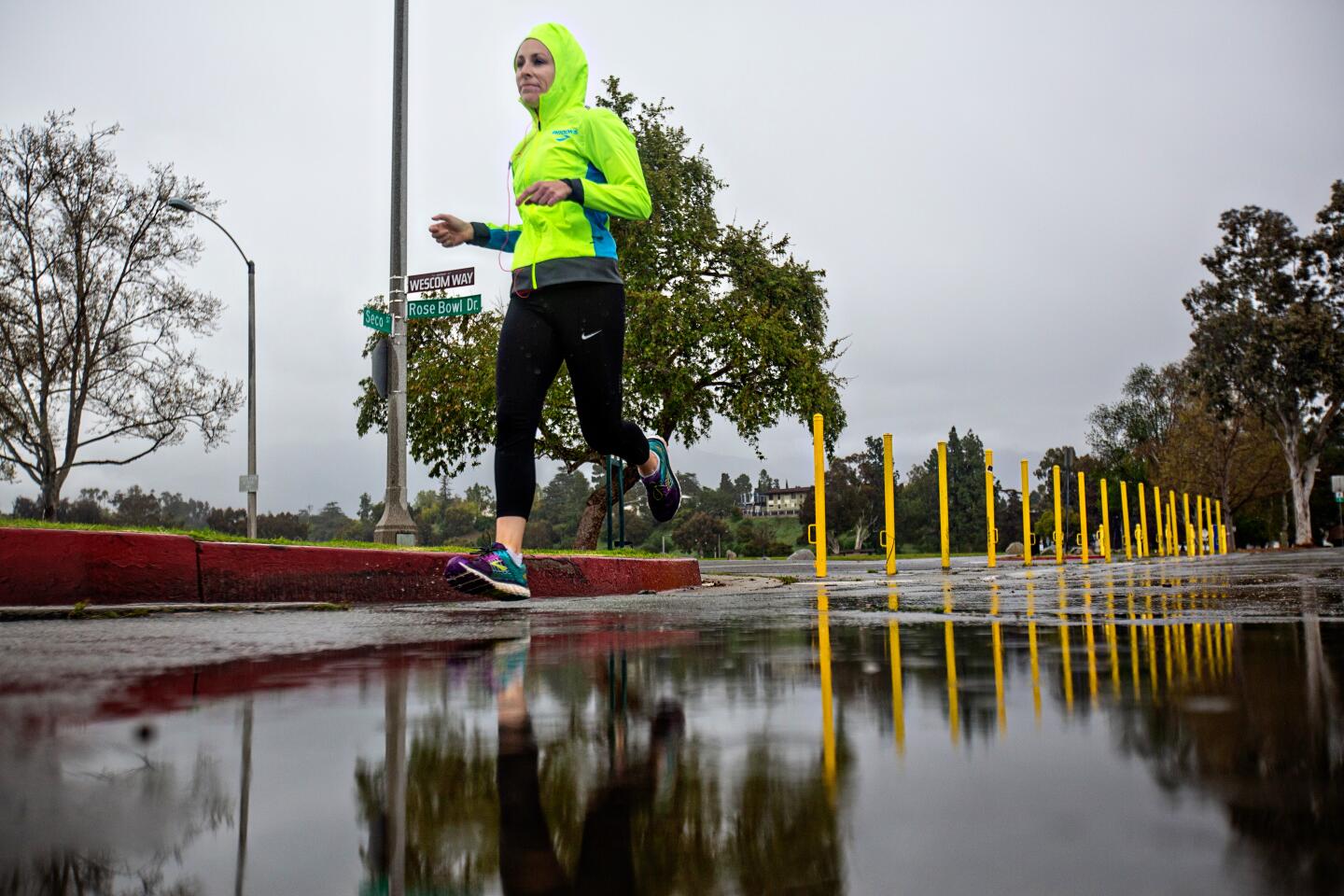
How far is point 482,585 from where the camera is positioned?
4340 mm

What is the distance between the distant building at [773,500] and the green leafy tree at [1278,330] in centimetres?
10470

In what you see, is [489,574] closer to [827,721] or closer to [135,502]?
[827,721]

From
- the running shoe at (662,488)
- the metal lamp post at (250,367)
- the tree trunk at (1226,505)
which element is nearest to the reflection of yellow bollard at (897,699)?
the running shoe at (662,488)

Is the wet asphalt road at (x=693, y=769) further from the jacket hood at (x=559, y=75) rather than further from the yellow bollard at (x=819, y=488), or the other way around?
the yellow bollard at (x=819, y=488)

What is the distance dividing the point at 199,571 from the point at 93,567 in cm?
53

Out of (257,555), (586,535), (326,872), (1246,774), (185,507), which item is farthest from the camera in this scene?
(185,507)

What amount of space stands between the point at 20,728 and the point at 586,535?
18.4 m

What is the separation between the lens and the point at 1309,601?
4141 millimetres

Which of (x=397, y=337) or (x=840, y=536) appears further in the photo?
(x=840, y=536)

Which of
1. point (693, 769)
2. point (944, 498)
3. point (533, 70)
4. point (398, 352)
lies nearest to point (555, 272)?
point (533, 70)

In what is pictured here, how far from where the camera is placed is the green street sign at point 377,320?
34.0 feet

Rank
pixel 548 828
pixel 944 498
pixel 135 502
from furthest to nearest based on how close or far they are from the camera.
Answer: pixel 135 502
pixel 944 498
pixel 548 828

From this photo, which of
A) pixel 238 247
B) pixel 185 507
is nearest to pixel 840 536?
pixel 185 507

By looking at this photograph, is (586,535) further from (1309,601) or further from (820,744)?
(820,744)
